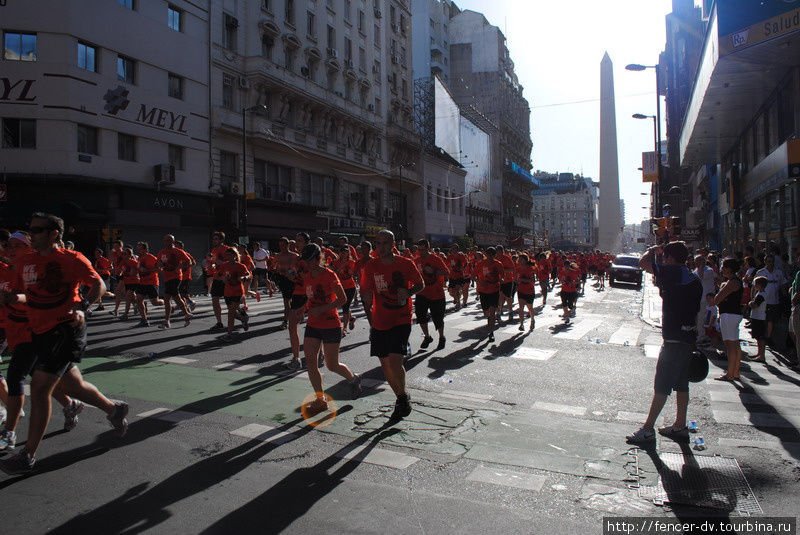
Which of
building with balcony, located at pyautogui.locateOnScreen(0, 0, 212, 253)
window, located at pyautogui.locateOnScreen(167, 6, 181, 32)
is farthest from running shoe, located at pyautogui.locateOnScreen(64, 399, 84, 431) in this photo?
window, located at pyautogui.locateOnScreen(167, 6, 181, 32)

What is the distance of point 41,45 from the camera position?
21.8 m

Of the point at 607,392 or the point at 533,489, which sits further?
the point at 607,392

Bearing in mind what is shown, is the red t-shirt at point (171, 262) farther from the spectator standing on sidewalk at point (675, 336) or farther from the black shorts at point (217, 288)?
the spectator standing on sidewalk at point (675, 336)

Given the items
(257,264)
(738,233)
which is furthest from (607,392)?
(738,233)

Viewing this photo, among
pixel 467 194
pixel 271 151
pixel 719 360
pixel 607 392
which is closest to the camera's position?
pixel 607 392

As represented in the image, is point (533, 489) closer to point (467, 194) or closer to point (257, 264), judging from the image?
point (257, 264)

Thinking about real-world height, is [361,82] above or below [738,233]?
above

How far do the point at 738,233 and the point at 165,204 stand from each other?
25.2 meters

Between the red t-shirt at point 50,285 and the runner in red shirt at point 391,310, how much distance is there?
2549mm

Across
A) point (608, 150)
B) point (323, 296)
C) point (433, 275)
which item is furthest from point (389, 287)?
point (608, 150)

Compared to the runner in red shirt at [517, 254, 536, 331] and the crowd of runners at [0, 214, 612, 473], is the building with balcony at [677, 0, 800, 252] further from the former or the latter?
the crowd of runners at [0, 214, 612, 473]

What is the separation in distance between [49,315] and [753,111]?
880 inches

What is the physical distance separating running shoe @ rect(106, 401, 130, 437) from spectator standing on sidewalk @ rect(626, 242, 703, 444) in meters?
4.29

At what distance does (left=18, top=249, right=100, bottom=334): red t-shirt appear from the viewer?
170 inches
